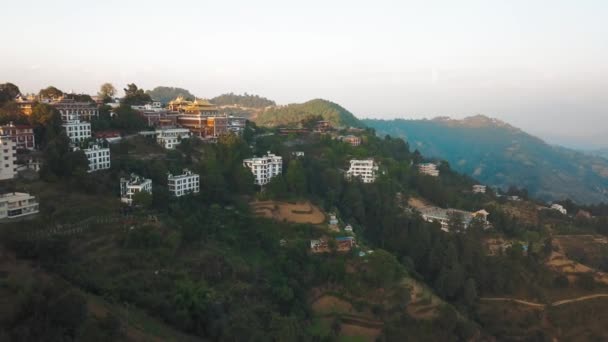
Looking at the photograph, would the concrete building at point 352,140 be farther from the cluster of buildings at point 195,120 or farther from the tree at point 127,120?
the tree at point 127,120

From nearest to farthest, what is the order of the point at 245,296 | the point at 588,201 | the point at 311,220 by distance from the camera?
the point at 245,296 < the point at 311,220 < the point at 588,201

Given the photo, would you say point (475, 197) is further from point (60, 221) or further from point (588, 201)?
point (588, 201)

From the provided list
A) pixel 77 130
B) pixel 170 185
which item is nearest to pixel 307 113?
pixel 77 130

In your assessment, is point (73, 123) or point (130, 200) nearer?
point (130, 200)

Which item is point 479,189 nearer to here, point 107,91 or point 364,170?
point 364,170

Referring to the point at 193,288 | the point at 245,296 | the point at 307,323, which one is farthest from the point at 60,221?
the point at 307,323

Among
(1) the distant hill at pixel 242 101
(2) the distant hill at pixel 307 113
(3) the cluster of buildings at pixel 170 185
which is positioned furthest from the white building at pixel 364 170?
(1) the distant hill at pixel 242 101

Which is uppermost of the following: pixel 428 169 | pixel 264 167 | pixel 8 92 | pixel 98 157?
pixel 8 92
